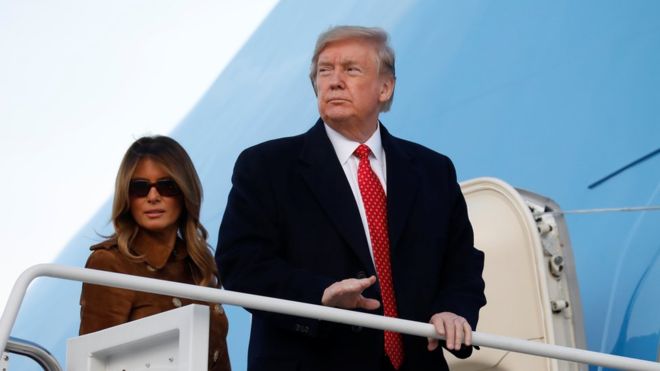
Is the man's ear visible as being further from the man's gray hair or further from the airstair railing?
the airstair railing

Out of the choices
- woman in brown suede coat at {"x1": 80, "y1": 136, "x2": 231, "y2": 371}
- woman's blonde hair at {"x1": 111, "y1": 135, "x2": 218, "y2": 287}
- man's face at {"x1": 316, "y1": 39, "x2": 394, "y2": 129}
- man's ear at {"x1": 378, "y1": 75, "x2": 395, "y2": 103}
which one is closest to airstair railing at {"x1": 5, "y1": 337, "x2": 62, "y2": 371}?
woman in brown suede coat at {"x1": 80, "y1": 136, "x2": 231, "y2": 371}

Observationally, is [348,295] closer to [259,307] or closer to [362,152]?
[259,307]

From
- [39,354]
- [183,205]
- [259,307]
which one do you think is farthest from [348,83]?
[39,354]

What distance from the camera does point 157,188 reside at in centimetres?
411

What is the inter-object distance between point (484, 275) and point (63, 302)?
3.64 metres

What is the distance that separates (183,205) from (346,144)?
0.61 metres

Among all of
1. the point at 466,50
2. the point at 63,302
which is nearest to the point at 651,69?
the point at 466,50

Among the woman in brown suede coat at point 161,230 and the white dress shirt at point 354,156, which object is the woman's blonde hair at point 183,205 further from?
the white dress shirt at point 354,156

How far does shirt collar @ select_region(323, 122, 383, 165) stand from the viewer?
150 inches

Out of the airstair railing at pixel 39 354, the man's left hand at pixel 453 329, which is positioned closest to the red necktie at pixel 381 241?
the man's left hand at pixel 453 329

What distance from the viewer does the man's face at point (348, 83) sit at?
12.4 feet

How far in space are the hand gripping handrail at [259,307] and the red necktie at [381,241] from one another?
34cm

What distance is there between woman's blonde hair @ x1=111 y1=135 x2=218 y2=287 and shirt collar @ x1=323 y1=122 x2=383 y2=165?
0.52m

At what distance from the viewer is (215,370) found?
397 cm
